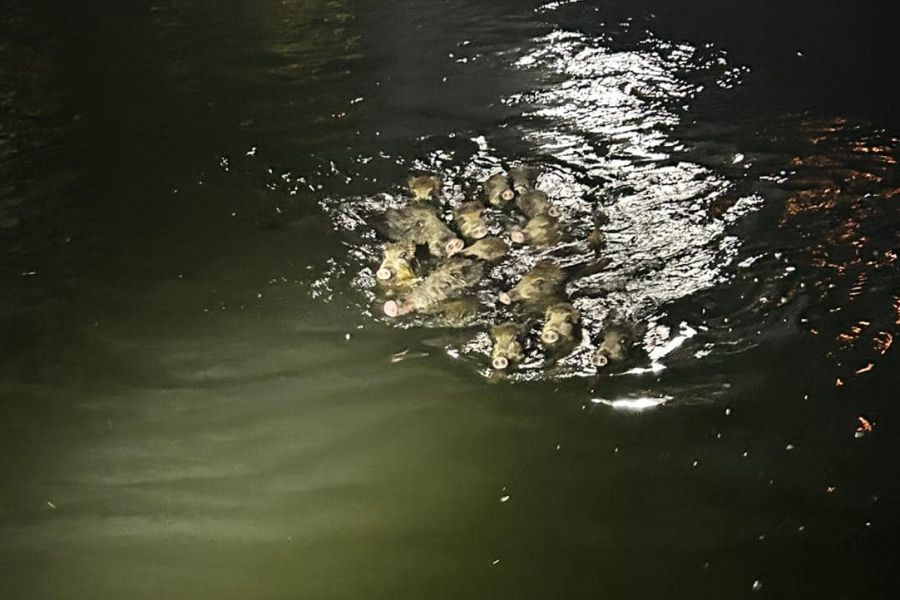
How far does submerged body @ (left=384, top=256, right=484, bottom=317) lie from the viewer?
3562 millimetres

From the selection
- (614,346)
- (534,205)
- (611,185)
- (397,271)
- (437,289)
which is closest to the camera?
(614,346)

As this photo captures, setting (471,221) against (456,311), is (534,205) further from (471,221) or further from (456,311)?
(456,311)

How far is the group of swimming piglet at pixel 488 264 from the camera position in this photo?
3330 millimetres

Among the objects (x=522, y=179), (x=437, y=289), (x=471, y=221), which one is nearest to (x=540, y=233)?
(x=471, y=221)

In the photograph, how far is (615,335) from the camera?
3295mm

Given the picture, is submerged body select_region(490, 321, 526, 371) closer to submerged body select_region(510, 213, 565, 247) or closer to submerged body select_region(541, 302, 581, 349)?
submerged body select_region(541, 302, 581, 349)

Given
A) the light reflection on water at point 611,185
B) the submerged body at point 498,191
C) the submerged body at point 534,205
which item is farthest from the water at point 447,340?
the submerged body at point 498,191

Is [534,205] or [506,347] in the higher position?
[534,205]

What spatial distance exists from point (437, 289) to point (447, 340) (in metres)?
0.27

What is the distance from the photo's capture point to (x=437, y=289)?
3570mm

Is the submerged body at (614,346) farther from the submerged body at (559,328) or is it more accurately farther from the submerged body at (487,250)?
the submerged body at (487,250)

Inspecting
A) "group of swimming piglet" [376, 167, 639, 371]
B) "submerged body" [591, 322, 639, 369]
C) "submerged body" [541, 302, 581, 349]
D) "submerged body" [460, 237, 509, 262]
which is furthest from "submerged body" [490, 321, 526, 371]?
"submerged body" [460, 237, 509, 262]

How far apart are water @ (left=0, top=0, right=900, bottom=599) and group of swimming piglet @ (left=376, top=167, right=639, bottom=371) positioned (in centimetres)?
11

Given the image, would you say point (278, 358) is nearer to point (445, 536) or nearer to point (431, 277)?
point (431, 277)
